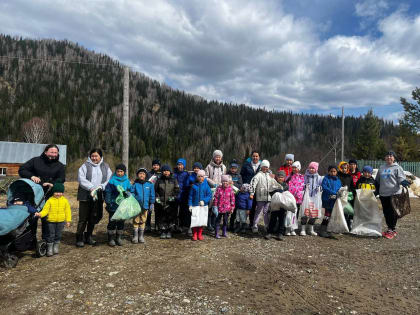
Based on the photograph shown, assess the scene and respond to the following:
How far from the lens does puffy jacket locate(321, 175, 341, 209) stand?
6117mm

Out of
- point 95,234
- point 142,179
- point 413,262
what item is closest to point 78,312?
point 142,179

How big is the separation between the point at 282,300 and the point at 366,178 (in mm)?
4605

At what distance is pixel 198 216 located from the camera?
549cm

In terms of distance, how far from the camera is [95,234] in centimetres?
611

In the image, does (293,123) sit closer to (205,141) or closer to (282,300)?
(205,141)

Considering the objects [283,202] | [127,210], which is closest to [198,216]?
[127,210]

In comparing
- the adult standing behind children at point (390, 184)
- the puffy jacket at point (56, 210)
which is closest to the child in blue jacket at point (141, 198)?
the puffy jacket at point (56, 210)

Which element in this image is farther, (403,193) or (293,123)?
(293,123)

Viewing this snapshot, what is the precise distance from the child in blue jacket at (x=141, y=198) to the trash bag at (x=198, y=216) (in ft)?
3.00

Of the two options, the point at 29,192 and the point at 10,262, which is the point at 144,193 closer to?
the point at 29,192

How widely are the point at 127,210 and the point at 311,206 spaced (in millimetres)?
4178

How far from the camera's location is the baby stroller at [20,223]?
12.5 ft

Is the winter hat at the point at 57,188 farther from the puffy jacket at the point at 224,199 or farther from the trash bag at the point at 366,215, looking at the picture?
the trash bag at the point at 366,215

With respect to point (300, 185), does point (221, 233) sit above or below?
below
